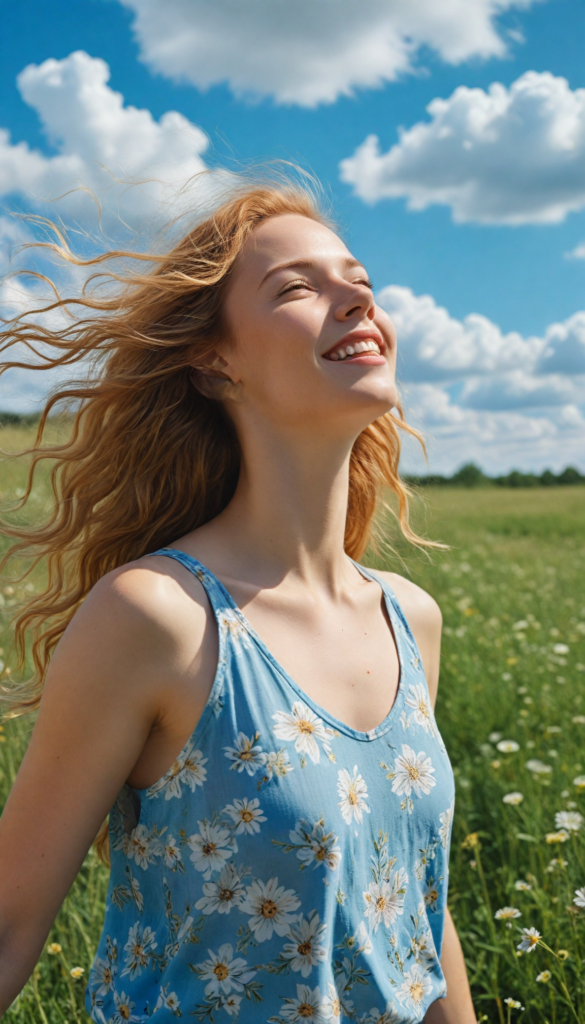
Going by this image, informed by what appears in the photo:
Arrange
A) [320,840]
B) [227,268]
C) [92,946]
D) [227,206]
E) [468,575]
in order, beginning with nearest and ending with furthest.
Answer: [320,840] → [227,268] → [227,206] → [92,946] → [468,575]

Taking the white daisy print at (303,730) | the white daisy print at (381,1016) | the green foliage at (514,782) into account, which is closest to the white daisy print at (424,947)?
the white daisy print at (381,1016)

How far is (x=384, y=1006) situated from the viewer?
142 centimetres

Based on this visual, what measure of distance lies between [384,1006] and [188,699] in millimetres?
652

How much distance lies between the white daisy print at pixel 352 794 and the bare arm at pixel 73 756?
0.35 meters

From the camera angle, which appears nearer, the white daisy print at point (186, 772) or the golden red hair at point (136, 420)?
the white daisy print at point (186, 772)

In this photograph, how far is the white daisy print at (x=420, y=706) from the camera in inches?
64.5

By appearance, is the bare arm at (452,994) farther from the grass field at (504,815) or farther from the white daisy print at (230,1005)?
the white daisy print at (230,1005)

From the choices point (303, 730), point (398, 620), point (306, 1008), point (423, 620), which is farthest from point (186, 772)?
point (423, 620)

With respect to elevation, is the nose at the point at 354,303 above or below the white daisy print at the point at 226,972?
above

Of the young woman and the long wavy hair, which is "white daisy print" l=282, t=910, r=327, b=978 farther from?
the long wavy hair

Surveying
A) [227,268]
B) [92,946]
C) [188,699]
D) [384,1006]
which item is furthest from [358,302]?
[92,946]

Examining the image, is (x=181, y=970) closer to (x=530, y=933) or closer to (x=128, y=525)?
(x=530, y=933)

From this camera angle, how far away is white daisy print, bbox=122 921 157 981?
140cm

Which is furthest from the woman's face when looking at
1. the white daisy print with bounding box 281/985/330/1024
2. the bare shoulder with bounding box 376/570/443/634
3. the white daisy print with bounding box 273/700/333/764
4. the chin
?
the white daisy print with bounding box 281/985/330/1024
